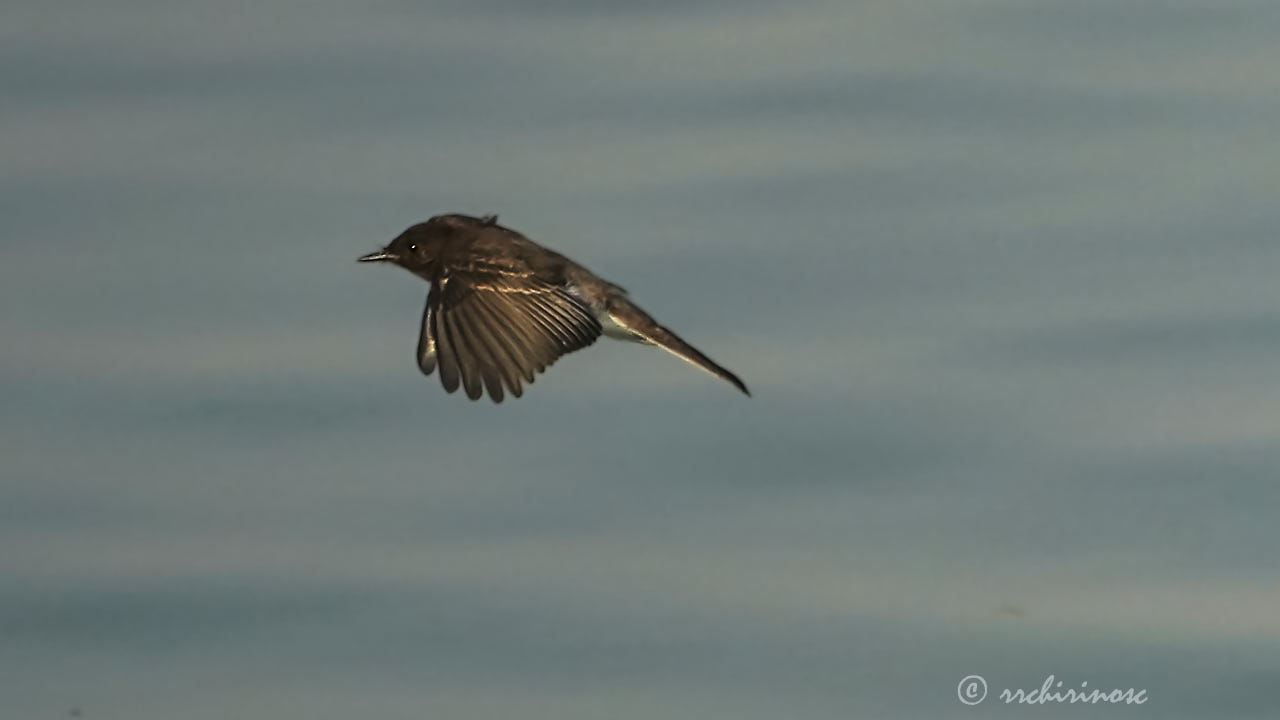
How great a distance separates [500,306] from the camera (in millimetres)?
17250

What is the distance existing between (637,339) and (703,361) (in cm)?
83

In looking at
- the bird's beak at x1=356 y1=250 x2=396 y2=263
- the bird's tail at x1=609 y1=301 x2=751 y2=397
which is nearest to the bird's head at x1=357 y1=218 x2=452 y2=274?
the bird's beak at x1=356 y1=250 x2=396 y2=263

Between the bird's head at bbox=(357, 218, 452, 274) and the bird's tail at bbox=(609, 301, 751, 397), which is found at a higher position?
the bird's head at bbox=(357, 218, 452, 274)

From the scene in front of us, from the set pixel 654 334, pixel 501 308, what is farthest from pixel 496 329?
pixel 654 334

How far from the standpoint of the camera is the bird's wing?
53.6 ft

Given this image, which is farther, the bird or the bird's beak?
the bird's beak

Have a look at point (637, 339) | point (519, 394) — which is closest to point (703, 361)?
point (637, 339)

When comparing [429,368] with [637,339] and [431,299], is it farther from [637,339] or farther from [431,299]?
[637,339]

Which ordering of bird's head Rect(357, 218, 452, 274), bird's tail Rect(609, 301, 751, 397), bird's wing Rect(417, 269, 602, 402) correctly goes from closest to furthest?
bird's wing Rect(417, 269, 602, 402)
bird's tail Rect(609, 301, 751, 397)
bird's head Rect(357, 218, 452, 274)

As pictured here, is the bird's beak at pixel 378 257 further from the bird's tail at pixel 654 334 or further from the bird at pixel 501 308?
the bird's tail at pixel 654 334

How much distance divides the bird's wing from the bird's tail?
0.68m

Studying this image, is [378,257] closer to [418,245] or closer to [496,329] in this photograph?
[418,245]

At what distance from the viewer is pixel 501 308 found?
17.2 meters

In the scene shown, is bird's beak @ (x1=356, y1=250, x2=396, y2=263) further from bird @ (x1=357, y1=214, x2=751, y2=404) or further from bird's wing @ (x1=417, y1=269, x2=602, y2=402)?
bird's wing @ (x1=417, y1=269, x2=602, y2=402)
